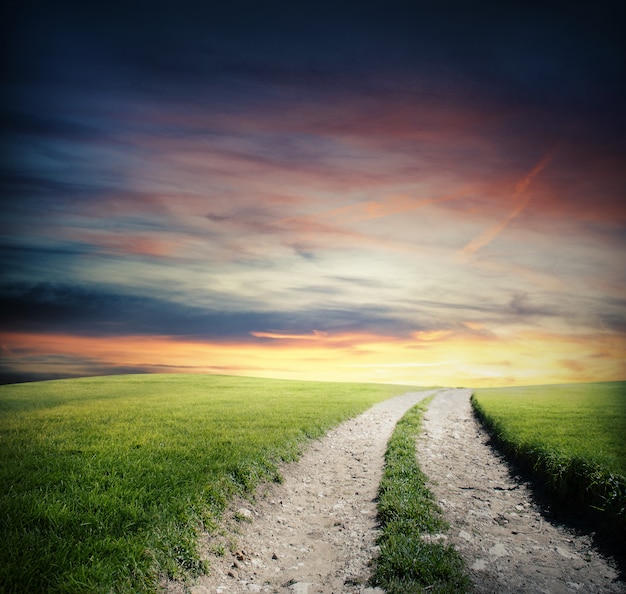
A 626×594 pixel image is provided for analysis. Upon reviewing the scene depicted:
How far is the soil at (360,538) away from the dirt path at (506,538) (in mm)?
23

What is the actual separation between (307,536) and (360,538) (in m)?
1.33

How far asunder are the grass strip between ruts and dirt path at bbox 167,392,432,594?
15.2 inches

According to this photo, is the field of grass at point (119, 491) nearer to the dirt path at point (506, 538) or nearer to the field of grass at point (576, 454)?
the dirt path at point (506, 538)

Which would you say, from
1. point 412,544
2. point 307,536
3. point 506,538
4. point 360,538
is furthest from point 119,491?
point 506,538

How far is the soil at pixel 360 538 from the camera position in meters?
7.15

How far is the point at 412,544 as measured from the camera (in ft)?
26.2

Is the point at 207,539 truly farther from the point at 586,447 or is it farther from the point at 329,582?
the point at 586,447

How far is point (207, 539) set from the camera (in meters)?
8.23

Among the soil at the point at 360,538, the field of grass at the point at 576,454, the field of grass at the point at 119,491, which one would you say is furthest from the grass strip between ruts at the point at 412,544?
the field of grass at the point at 576,454

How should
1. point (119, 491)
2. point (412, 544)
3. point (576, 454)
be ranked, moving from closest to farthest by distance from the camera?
1. point (412, 544)
2. point (119, 491)
3. point (576, 454)

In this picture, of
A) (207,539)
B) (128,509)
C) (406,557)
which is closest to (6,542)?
(128,509)

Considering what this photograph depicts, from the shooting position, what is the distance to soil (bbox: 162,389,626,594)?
7152mm

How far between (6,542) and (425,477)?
1104 cm

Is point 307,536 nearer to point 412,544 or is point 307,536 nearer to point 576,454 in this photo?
point 412,544
